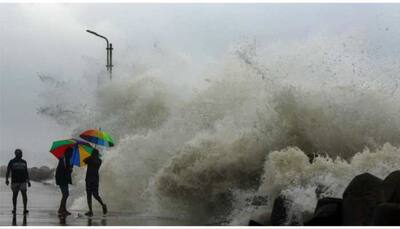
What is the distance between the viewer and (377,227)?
901 cm

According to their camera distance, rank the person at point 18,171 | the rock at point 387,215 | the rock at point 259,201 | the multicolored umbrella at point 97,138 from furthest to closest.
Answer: the multicolored umbrella at point 97,138 < the person at point 18,171 < the rock at point 259,201 < the rock at point 387,215

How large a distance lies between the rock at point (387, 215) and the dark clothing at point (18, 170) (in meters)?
7.64

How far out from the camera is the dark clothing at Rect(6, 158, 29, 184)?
14367 millimetres

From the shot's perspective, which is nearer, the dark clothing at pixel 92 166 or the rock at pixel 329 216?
the rock at pixel 329 216

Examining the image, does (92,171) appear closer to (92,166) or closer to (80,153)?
(92,166)

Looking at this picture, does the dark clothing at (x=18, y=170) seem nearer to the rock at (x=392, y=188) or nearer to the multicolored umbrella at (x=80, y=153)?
the multicolored umbrella at (x=80, y=153)

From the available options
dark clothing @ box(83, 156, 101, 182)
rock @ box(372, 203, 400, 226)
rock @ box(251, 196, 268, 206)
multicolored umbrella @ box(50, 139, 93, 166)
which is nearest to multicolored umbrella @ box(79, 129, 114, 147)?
multicolored umbrella @ box(50, 139, 93, 166)

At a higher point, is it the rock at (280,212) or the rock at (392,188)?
the rock at (392,188)

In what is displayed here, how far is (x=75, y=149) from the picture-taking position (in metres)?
15.3

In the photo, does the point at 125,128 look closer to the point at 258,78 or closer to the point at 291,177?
the point at 258,78

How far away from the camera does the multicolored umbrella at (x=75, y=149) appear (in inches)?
595

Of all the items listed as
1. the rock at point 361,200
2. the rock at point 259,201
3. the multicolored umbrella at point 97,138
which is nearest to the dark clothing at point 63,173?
the multicolored umbrella at point 97,138

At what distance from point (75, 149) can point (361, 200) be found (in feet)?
22.9

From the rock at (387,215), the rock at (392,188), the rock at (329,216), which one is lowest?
the rock at (329,216)
